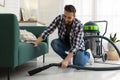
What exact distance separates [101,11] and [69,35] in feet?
9.27

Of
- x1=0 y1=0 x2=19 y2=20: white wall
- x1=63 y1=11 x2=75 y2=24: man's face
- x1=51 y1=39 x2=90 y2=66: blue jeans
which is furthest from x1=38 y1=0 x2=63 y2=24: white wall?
x1=63 y1=11 x2=75 y2=24: man's face

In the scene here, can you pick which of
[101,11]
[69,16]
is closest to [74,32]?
[69,16]

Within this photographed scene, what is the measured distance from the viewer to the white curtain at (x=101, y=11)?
5691 mm

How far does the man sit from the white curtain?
243 cm

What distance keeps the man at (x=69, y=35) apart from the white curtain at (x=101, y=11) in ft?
7.97

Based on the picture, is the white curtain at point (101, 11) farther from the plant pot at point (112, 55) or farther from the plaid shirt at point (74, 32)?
the plaid shirt at point (74, 32)

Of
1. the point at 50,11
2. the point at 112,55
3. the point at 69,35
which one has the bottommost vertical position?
the point at 112,55

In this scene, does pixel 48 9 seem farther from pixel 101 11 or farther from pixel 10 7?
pixel 10 7

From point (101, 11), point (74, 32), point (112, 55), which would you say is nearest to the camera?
point (74, 32)

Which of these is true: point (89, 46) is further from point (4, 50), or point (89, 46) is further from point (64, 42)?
point (4, 50)

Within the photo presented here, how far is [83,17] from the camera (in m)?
5.86

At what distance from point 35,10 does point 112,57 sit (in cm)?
226

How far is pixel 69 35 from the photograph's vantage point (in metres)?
3.16

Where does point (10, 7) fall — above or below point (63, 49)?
above
